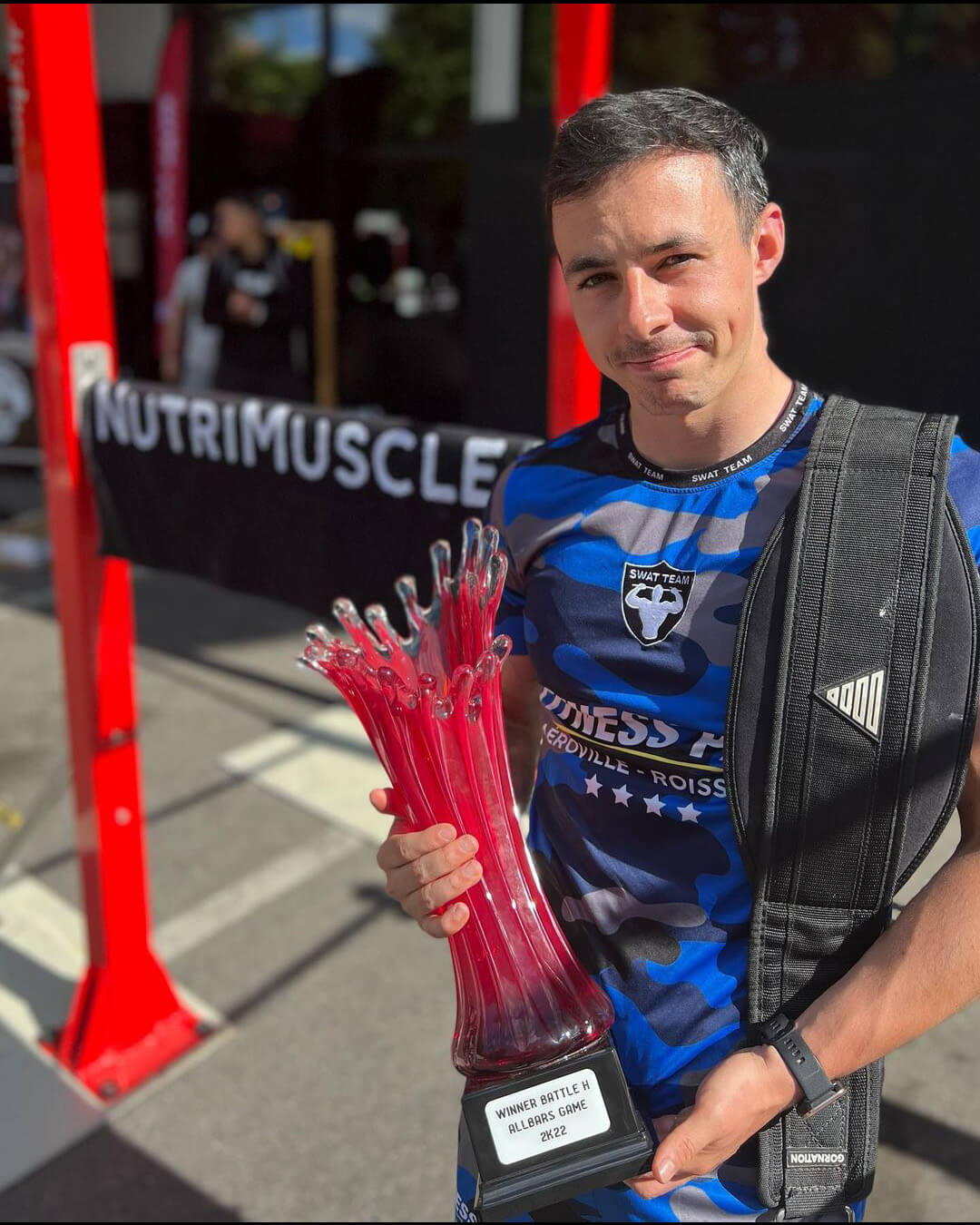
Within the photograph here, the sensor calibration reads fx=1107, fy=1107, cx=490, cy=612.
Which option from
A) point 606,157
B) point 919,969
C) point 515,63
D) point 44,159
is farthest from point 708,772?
point 515,63

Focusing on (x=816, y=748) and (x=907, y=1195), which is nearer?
(x=816, y=748)

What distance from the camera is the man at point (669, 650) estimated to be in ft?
3.46

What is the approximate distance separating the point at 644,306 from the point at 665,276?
42 mm

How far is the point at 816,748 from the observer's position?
106 cm

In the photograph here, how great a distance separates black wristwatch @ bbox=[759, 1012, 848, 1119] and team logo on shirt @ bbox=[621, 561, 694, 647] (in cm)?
41

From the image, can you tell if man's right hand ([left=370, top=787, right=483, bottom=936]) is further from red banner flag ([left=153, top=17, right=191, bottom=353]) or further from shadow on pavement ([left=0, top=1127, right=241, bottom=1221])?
red banner flag ([left=153, top=17, right=191, bottom=353])

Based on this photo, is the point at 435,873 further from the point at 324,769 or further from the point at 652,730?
the point at 324,769

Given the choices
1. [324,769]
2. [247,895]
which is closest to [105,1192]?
[247,895]

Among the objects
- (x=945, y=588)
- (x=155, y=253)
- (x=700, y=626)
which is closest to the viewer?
(x=945, y=588)

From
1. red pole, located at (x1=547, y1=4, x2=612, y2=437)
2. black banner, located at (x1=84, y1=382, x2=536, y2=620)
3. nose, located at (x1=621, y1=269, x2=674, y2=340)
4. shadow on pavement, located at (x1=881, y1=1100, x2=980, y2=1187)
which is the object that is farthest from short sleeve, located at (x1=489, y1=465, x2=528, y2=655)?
shadow on pavement, located at (x1=881, y1=1100, x2=980, y2=1187)

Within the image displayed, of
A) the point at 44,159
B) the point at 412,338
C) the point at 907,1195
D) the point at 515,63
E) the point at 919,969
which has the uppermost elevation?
the point at 515,63

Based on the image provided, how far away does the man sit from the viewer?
1055 mm

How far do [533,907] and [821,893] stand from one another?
0.97 ft

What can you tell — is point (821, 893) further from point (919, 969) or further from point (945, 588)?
point (945, 588)
